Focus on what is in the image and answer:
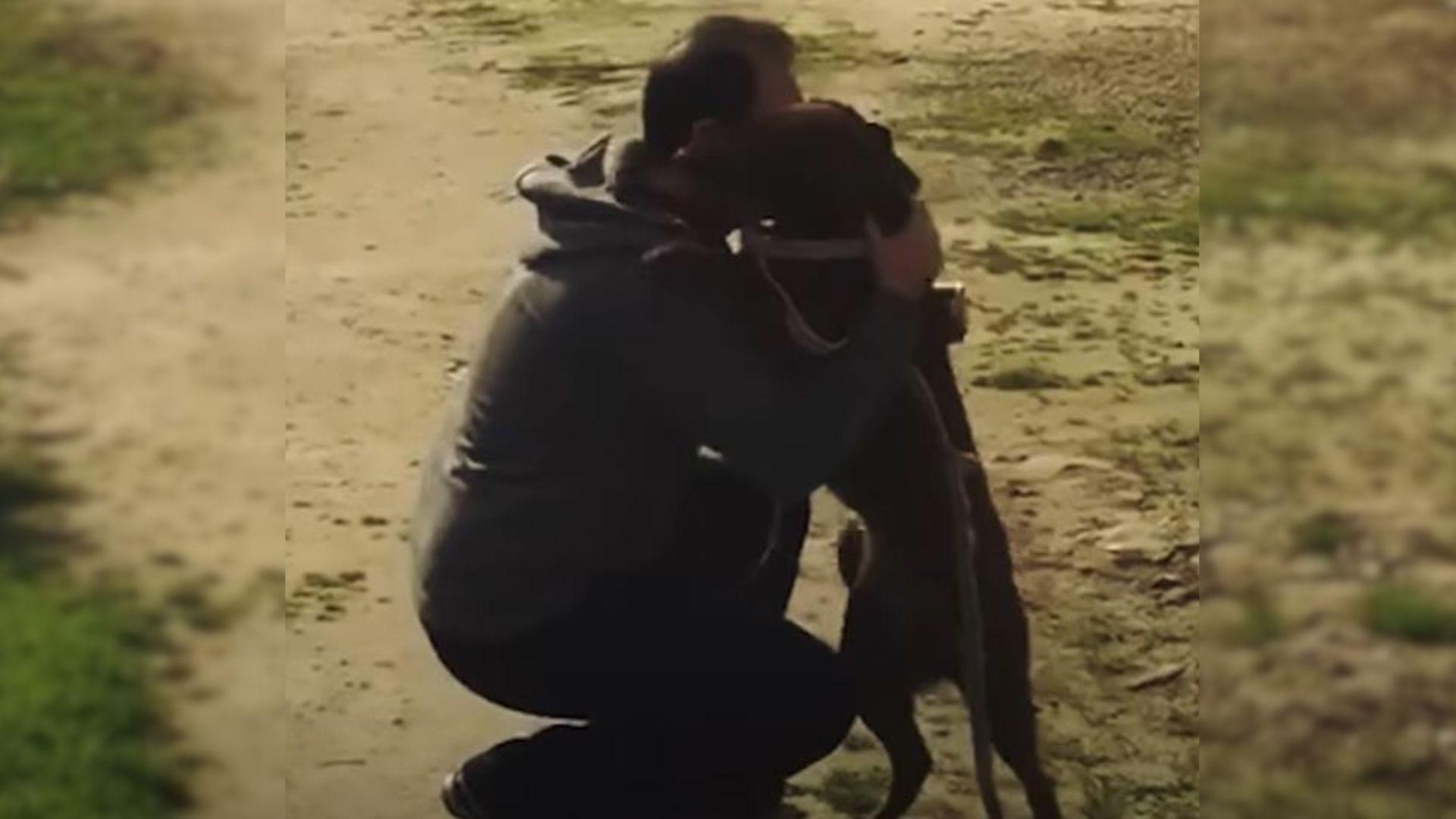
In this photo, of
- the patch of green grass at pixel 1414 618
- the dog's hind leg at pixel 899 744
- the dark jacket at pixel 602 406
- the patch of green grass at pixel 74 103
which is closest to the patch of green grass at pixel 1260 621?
the patch of green grass at pixel 1414 618

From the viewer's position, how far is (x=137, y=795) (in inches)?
97.3

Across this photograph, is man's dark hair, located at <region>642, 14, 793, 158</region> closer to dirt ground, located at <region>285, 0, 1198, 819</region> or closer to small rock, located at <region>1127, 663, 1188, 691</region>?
dirt ground, located at <region>285, 0, 1198, 819</region>

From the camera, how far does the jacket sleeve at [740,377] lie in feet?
7.63

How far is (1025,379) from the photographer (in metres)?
2.64

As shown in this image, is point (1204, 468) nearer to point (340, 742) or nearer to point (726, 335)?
point (726, 335)

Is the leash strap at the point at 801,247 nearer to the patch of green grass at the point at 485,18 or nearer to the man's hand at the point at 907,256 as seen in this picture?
the man's hand at the point at 907,256

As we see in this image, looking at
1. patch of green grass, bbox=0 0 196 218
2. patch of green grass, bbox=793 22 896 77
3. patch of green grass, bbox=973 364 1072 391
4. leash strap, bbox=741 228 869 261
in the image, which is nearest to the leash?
leash strap, bbox=741 228 869 261

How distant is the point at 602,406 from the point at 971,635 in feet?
1.63

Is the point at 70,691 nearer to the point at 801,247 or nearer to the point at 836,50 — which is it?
the point at 801,247

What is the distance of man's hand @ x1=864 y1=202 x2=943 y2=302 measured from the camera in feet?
7.77

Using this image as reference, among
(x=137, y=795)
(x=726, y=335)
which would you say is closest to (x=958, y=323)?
(x=726, y=335)

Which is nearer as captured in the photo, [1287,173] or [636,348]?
[636,348]

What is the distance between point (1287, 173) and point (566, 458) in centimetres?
87

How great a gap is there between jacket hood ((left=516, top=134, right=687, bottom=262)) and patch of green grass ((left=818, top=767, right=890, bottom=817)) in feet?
2.11
